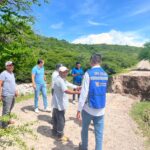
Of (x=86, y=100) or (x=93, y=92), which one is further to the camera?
(x=86, y=100)

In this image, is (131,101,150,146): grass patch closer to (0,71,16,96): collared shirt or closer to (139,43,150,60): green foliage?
(0,71,16,96): collared shirt

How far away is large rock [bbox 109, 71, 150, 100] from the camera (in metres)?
14.8

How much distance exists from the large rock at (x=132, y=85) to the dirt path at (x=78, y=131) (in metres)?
3.78

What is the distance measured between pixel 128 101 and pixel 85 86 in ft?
27.2

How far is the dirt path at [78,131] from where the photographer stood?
6.99 meters

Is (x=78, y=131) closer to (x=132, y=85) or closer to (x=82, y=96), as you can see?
(x=82, y=96)

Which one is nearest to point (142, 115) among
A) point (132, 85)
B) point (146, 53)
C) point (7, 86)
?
point (132, 85)

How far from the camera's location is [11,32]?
14352 mm

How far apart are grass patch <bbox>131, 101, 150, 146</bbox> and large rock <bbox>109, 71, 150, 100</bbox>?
1729mm

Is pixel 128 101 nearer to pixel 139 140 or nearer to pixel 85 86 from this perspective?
pixel 139 140

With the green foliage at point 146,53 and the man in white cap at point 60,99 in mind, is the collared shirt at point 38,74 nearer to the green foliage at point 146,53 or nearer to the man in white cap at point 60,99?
the man in white cap at point 60,99

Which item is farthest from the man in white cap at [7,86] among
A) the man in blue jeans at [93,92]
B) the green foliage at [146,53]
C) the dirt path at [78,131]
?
the green foliage at [146,53]

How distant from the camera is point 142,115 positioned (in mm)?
11078

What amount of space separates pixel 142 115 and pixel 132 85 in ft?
14.0
